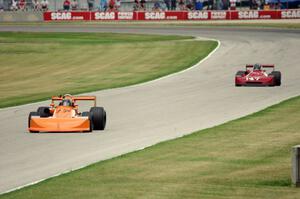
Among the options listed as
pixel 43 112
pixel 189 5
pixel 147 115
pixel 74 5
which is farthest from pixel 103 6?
pixel 43 112

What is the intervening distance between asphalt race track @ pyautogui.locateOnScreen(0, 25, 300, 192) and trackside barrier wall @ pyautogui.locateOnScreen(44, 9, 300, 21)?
34810mm

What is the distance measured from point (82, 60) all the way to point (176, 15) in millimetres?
38095

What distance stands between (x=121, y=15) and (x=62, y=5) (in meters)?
9.00

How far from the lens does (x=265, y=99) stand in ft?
106

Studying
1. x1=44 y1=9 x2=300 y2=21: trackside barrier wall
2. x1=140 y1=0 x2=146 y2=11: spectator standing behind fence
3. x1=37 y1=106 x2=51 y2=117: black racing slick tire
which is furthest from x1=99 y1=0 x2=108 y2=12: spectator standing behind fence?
x1=37 y1=106 x2=51 y2=117: black racing slick tire

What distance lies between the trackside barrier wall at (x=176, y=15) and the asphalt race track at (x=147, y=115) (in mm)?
34810

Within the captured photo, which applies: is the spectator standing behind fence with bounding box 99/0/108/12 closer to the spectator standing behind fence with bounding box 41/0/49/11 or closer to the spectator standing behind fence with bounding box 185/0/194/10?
the spectator standing behind fence with bounding box 41/0/49/11

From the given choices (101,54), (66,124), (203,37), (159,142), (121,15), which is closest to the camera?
(159,142)

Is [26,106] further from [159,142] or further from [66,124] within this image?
[159,142]

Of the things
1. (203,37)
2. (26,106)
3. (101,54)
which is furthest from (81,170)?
(203,37)

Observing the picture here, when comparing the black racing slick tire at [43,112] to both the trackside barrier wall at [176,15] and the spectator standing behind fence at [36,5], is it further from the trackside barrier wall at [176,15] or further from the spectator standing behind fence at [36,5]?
the spectator standing behind fence at [36,5]

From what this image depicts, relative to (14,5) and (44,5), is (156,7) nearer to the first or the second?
(44,5)

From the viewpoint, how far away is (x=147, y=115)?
26906 millimetres

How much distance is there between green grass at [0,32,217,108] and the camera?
131ft
